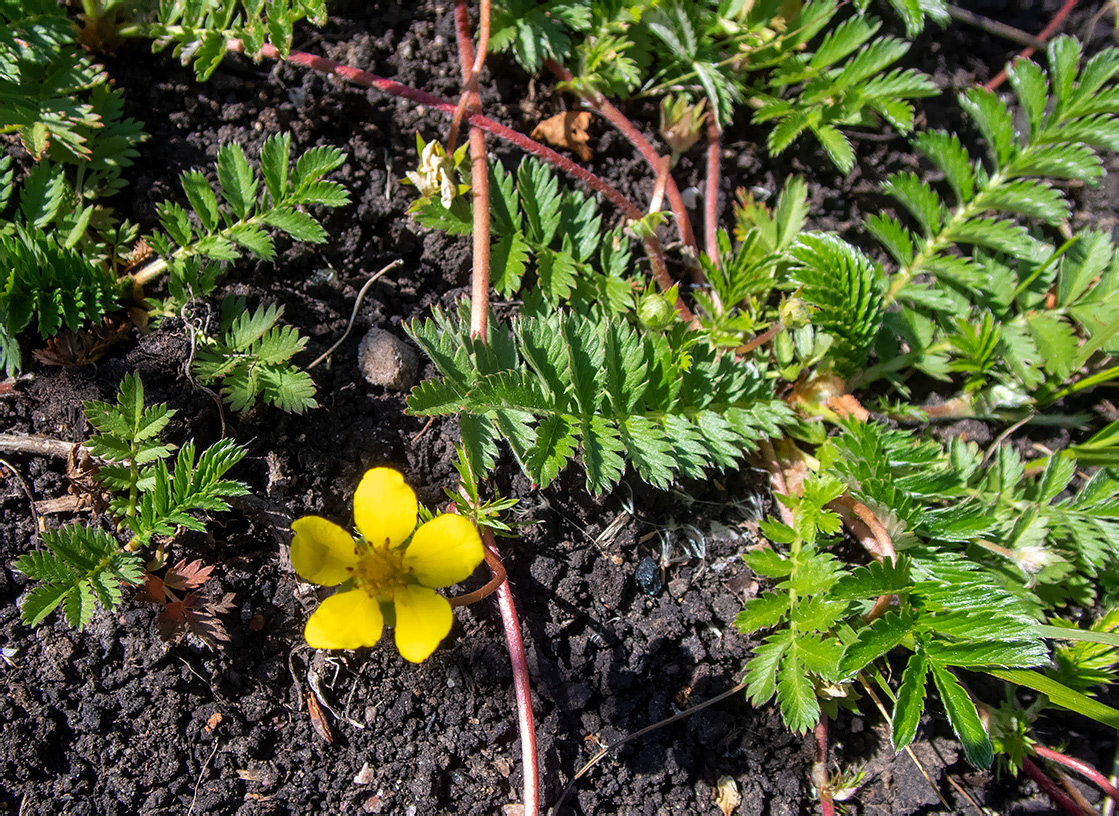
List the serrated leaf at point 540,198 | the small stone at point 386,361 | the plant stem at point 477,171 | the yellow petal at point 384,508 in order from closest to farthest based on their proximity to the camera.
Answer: the yellow petal at point 384,508 → the plant stem at point 477,171 → the small stone at point 386,361 → the serrated leaf at point 540,198

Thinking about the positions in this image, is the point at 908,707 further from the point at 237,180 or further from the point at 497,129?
the point at 237,180

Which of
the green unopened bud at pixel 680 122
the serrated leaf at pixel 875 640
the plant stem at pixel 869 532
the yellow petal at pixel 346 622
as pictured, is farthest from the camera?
the green unopened bud at pixel 680 122

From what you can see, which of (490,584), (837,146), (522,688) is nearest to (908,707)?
(522,688)

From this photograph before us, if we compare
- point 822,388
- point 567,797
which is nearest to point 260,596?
point 567,797

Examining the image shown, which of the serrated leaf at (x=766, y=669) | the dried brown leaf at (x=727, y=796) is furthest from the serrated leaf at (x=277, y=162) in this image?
the dried brown leaf at (x=727, y=796)

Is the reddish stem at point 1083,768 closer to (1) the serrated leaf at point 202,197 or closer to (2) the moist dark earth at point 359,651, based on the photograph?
(2) the moist dark earth at point 359,651

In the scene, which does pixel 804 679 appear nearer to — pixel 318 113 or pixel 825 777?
pixel 825 777

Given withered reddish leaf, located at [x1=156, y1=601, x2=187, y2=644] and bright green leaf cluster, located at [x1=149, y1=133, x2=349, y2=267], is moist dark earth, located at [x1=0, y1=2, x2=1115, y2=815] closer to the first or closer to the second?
withered reddish leaf, located at [x1=156, y1=601, x2=187, y2=644]
